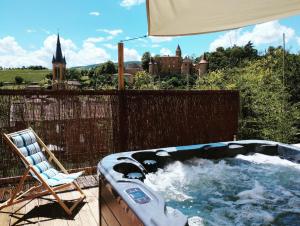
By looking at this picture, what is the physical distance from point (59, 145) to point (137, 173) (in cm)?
173

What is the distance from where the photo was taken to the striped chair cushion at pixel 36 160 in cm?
357

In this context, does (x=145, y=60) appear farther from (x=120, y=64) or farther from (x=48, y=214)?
(x=48, y=214)

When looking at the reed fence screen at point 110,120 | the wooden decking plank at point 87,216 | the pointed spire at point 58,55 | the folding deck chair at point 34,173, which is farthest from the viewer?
the pointed spire at point 58,55

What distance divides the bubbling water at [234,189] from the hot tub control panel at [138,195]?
52cm

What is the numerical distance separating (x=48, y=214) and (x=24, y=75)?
180ft

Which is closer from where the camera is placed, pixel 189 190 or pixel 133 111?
pixel 189 190

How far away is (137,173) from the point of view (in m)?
3.24

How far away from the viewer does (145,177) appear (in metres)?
3.25

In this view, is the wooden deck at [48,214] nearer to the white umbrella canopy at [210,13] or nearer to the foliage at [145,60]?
the white umbrella canopy at [210,13]

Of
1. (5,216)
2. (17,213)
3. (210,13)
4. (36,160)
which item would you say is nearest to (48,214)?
(17,213)

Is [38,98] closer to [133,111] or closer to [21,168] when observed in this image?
[21,168]

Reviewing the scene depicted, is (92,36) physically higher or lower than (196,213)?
higher

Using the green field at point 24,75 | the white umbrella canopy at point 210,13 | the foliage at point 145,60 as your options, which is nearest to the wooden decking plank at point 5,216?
the white umbrella canopy at point 210,13

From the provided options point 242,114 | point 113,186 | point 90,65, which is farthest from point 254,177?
point 90,65
